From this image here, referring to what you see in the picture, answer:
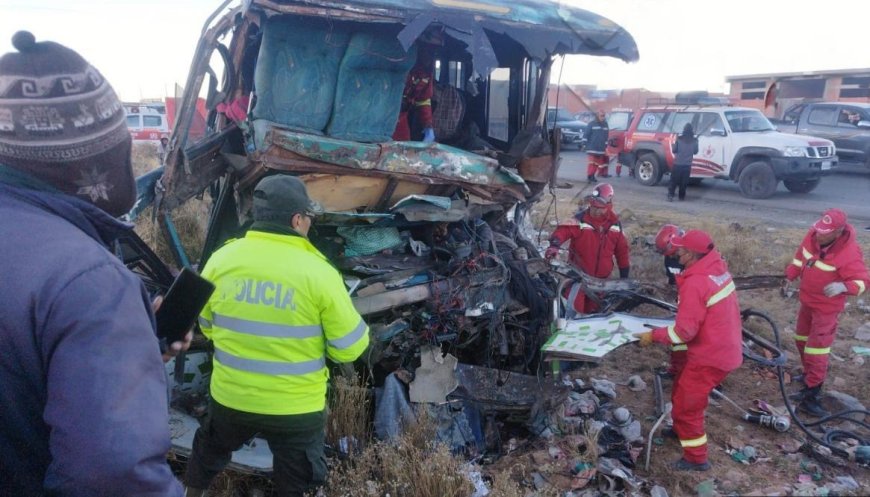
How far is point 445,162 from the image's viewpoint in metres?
5.12

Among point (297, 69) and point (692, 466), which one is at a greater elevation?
point (297, 69)

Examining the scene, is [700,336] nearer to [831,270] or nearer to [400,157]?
[831,270]

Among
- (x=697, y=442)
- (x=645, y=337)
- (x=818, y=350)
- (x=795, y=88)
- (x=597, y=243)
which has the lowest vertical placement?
(x=697, y=442)

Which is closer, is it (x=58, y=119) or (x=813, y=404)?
(x=58, y=119)

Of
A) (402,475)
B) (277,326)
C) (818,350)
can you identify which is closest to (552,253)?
(818,350)

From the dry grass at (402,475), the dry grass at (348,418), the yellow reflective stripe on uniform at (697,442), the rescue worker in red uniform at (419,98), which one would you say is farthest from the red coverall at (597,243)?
the dry grass at (402,475)

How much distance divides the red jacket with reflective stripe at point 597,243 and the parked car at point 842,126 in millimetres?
10802

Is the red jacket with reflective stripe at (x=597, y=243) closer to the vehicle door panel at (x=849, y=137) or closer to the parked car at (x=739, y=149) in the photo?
the parked car at (x=739, y=149)

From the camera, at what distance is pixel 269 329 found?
2.68 m

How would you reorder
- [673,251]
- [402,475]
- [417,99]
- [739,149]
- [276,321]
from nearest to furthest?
[276,321]
[402,475]
[673,251]
[417,99]
[739,149]

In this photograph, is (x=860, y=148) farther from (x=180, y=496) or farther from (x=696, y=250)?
(x=180, y=496)

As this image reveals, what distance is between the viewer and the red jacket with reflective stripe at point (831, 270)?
4773 mm

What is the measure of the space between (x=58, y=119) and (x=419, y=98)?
475 cm

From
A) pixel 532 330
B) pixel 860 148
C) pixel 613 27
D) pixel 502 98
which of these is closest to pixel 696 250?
pixel 532 330
